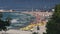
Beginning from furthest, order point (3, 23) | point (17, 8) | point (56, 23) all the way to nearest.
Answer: point (17, 8) → point (3, 23) → point (56, 23)

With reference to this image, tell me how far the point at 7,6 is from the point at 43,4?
236 inches

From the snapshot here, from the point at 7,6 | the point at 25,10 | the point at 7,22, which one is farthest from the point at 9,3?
the point at 7,22

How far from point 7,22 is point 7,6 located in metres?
35.3

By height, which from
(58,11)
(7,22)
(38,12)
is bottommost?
(38,12)

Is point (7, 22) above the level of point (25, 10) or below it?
above

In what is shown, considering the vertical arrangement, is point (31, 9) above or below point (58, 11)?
below

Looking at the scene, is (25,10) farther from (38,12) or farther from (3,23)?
(3,23)

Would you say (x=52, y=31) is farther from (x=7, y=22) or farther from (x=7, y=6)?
(x=7, y=6)

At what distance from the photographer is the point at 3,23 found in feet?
25.1

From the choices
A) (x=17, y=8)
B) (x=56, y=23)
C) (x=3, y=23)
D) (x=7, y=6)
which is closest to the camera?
(x=56, y=23)

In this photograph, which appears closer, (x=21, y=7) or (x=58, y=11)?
(x=58, y=11)

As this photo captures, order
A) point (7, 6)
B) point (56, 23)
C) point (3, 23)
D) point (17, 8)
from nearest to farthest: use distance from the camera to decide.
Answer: point (56, 23) < point (3, 23) < point (7, 6) < point (17, 8)

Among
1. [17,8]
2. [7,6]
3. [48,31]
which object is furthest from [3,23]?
[17,8]

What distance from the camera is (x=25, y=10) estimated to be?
159 feet
